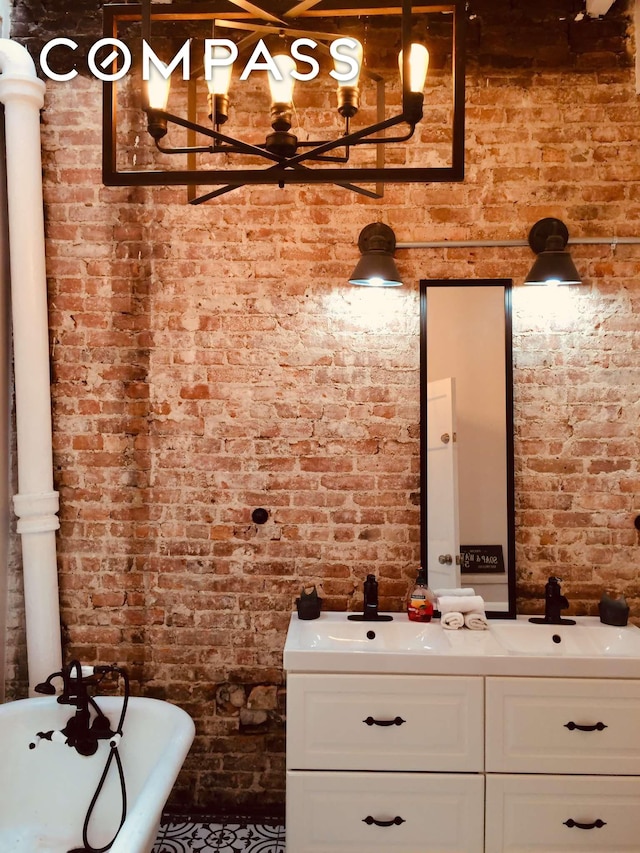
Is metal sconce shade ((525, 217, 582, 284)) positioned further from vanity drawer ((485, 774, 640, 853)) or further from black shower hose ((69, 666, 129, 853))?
black shower hose ((69, 666, 129, 853))

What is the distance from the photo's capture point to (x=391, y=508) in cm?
294

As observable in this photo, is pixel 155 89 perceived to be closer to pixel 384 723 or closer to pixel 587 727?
pixel 384 723

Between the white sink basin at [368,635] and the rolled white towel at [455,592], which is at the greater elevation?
the rolled white towel at [455,592]

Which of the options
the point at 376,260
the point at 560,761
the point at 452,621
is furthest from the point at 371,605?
the point at 376,260

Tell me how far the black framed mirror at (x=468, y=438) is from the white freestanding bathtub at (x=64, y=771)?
1.31 meters

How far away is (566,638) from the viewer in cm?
268

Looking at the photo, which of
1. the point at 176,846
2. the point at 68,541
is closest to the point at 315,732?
the point at 176,846

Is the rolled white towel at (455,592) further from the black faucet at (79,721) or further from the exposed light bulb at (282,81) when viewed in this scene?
the exposed light bulb at (282,81)

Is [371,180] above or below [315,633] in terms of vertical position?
above

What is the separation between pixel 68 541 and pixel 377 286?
5.99ft

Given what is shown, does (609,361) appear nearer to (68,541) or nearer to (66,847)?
(68,541)

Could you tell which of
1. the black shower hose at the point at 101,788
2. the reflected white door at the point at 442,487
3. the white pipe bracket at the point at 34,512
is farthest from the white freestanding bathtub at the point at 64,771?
the reflected white door at the point at 442,487

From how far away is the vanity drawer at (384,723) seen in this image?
240cm

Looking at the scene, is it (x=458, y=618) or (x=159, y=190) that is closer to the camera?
(x=458, y=618)
